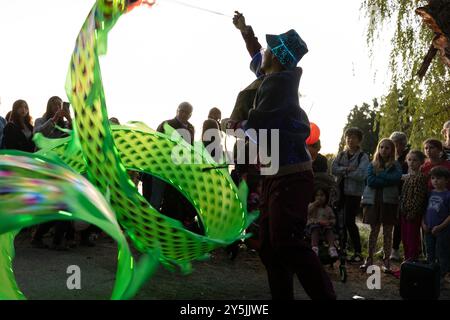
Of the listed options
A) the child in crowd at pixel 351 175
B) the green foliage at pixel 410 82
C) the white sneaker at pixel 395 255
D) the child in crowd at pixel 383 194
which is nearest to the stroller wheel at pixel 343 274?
the child in crowd at pixel 383 194

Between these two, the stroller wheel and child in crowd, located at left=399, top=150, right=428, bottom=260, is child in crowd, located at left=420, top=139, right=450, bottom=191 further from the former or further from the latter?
the stroller wheel

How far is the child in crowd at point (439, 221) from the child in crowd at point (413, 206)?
0.12 meters

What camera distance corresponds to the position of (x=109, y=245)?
27.5 feet

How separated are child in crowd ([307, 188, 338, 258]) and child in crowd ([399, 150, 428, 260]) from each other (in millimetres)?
859

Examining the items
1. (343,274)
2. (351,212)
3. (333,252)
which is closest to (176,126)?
(351,212)

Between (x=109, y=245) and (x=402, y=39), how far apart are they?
26.9ft

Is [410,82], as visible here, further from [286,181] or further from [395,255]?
[286,181]

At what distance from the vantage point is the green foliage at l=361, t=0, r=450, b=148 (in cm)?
1270

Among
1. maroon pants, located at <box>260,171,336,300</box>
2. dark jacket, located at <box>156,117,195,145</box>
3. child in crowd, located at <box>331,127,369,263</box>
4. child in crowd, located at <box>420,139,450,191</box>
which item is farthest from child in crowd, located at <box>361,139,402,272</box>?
maroon pants, located at <box>260,171,336,300</box>

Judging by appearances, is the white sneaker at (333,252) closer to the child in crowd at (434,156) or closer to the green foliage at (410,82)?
the child in crowd at (434,156)

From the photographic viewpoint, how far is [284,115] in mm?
4445

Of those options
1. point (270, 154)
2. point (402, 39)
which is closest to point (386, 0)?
point (402, 39)

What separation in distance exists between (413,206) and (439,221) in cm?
38
